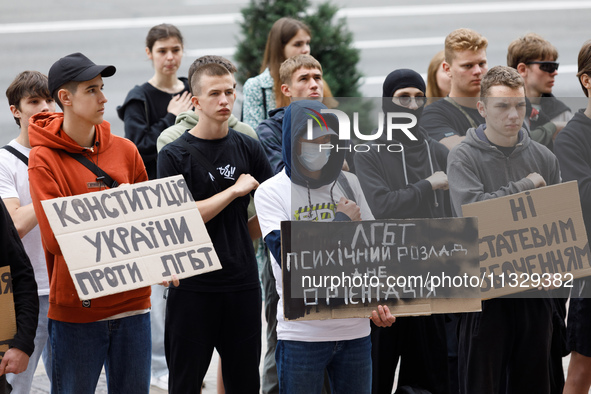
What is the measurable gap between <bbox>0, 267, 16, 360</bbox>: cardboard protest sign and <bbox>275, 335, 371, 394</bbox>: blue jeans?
1.34m

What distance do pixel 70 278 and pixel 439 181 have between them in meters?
2.08

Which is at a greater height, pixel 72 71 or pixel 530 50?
pixel 530 50

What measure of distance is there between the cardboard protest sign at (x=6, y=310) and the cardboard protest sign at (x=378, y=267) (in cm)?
136

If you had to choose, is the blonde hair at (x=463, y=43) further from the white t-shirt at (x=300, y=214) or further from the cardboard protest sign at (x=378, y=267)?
the cardboard protest sign at (x=378, y=267)

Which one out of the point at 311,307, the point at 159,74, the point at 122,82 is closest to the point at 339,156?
the point at 311,307

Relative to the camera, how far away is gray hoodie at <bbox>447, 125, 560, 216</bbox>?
417 centimetres

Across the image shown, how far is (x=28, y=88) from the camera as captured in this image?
486cm

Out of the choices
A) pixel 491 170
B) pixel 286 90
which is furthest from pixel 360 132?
pixel 286 90

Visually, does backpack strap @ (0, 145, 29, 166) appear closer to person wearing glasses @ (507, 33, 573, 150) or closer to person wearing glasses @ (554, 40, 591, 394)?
person wearing glasses @ (554, 40, 591, 394)

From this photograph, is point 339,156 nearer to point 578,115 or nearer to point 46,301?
point 578,115

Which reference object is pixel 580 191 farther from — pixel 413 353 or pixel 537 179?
pixel 413 353

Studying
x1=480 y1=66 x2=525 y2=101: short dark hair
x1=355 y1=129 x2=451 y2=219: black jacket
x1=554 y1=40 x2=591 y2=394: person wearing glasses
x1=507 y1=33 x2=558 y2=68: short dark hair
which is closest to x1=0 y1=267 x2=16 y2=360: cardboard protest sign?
x1=355 y1=129 x2=451 y2=219: black jacket

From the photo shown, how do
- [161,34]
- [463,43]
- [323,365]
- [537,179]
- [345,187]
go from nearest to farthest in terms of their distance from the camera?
[323,365], [345,187], [537,179], [463,43], [161,34]

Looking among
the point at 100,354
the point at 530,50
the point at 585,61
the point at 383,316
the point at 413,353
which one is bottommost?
the point at 413,353
